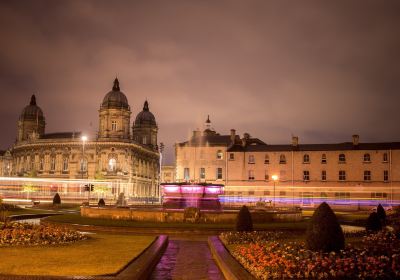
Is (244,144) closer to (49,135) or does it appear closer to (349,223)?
(349,223)

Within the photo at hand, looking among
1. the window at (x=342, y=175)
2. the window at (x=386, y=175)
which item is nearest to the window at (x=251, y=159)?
the window at (x=342, y=175)

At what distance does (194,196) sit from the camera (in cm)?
4041

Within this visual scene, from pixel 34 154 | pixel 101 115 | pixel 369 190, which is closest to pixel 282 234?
pixel 369 190

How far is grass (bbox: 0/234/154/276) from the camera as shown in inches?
511

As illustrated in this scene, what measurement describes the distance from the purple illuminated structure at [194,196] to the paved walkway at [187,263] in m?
16.8

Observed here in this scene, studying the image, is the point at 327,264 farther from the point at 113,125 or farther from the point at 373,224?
the point at 113,125

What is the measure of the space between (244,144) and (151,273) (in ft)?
221

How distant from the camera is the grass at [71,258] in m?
13.0

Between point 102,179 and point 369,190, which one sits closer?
point 369,190

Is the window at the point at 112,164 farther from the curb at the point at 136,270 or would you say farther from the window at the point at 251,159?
the curb at the point at 136,270

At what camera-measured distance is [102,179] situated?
362ft

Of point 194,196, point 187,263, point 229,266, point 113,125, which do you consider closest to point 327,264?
point 229,266

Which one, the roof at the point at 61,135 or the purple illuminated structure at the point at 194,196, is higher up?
the roof at the point at 61,135

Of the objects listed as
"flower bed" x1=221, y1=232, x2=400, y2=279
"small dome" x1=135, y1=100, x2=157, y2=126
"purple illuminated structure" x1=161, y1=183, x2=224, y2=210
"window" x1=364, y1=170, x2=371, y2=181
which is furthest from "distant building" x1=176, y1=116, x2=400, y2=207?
"small dome" x1=135, y1=100, x2=157, y2=126
